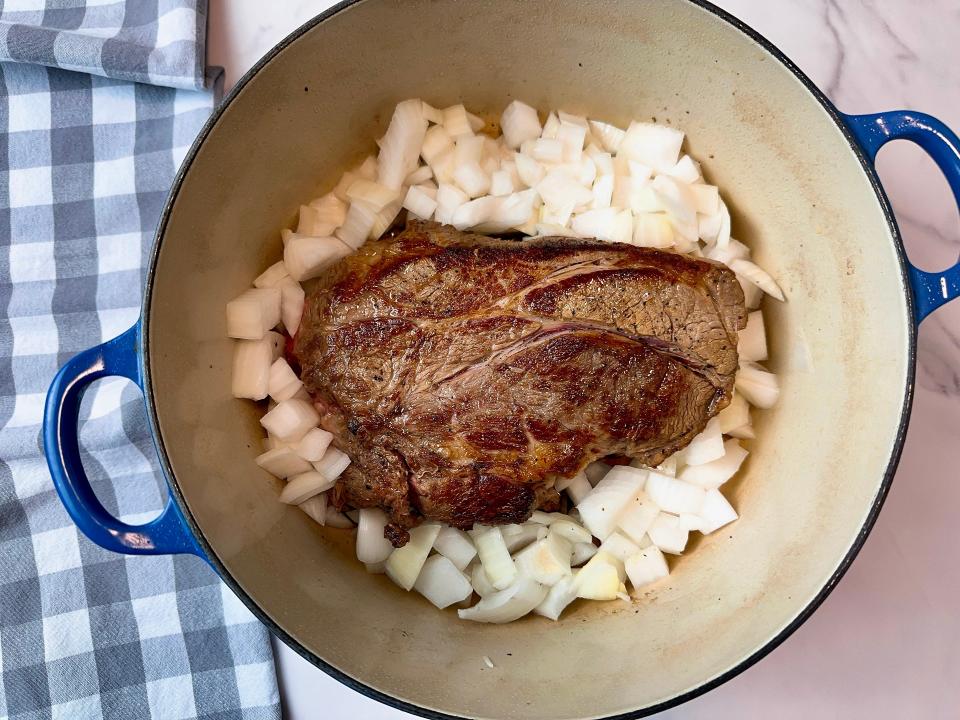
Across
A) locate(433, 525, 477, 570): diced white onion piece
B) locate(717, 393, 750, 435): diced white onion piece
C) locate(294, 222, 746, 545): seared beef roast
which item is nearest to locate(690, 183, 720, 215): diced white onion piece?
locate(294, 222, 746, 545): seared beef roast

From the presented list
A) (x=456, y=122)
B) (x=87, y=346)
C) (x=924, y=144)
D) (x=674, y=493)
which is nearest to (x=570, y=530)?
(x=674, y=493)

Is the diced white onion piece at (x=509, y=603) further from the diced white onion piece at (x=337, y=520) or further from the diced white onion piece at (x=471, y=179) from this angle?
the diced white onion piece at (x=471, y=179)

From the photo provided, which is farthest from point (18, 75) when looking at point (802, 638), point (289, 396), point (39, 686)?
point (802, 638)

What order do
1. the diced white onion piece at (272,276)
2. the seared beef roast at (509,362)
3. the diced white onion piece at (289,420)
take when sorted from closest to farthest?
the seared beef roast at (509,362) → the diced white onion piece at (289,420) → the diced white onion piece at (272,276)

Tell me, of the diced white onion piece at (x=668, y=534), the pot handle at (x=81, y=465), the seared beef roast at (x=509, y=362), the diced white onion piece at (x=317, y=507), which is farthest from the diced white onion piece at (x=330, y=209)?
the diced white onion piece at (x=668, y=534)

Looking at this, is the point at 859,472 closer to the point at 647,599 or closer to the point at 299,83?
the point at 647,599

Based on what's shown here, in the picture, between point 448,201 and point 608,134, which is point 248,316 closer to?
point 448,201

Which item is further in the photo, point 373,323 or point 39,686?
point 39,686
